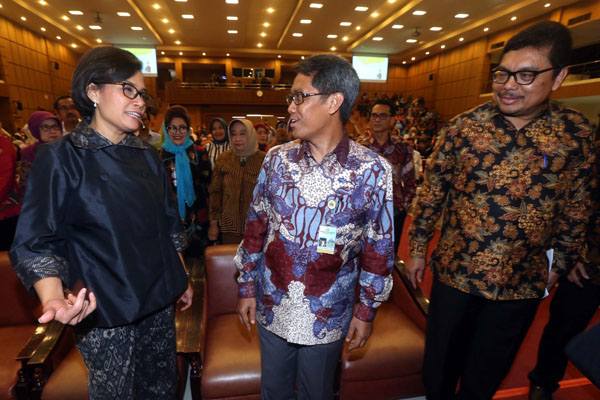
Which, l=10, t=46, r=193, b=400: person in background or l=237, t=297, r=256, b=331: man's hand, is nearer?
l=10, t=46, r=193, b=400: person in background

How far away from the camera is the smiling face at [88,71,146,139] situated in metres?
1.06

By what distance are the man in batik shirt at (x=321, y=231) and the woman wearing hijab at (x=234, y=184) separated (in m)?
1.59

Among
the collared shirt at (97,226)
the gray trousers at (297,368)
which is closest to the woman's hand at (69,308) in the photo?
the collared shirt at (97,226)

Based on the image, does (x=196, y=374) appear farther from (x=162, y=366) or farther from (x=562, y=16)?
(x=562, y=16)

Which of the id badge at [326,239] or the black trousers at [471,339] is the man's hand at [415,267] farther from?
the id badge at [326,239]

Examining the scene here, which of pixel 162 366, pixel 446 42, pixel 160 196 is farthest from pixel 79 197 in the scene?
pixel 446 42

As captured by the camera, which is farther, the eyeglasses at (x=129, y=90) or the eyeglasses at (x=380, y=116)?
the eyeglasses at (x=380, y=116)

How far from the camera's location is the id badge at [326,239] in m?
1.06

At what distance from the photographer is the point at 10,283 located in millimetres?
1863

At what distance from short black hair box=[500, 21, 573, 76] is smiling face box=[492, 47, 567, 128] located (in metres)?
0.02

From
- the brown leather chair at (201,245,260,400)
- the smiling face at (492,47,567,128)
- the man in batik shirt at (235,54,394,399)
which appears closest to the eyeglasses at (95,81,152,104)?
the man in batik shirt at (235,54,394,399)

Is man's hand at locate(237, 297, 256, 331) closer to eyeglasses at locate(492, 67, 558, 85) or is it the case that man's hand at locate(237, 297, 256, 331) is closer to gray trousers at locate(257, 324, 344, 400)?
gray trousers at locate(257, 324, 344, 400)

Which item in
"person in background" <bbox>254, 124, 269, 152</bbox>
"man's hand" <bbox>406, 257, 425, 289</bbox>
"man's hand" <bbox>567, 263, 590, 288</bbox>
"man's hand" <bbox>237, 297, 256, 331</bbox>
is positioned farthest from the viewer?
"person in background" <bbox>254, 124, 269, 152</bbox>

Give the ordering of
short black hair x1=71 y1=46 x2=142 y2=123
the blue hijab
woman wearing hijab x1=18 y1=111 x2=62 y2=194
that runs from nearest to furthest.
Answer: short black hair x1=71 y1=46 x2=142 y2=123, woman wearing hijab x1=18 y1=111 x2=62 y2=194, the blue hijab
